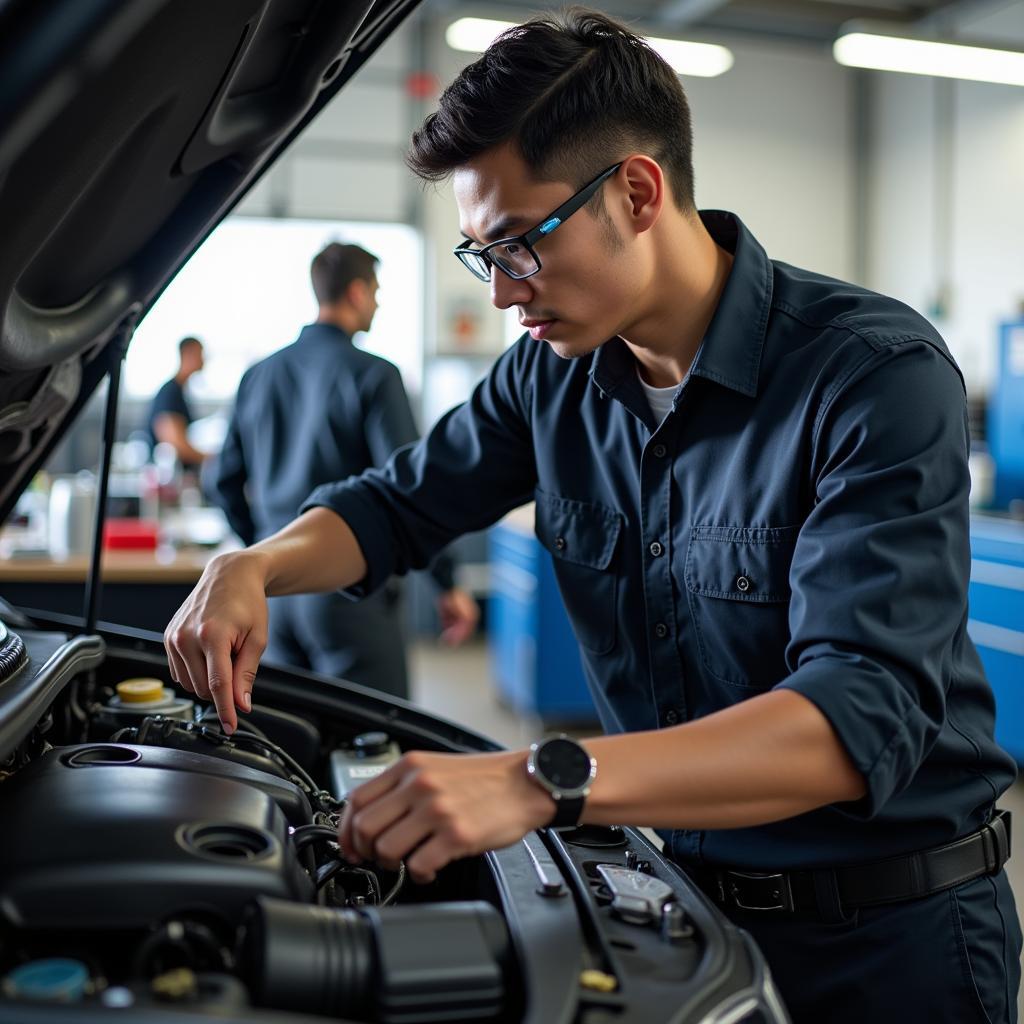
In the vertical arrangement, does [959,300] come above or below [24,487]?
above

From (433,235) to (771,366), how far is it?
570cm

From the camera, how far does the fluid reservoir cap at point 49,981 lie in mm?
629

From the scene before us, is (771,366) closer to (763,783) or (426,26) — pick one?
(763,783)

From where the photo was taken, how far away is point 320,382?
3086 mm

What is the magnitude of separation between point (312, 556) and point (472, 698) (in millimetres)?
3798

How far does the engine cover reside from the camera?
2.42ft

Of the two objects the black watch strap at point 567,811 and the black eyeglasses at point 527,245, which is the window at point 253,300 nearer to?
the black eyeglasses at point 527,245

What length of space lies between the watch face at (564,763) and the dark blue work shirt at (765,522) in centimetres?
19

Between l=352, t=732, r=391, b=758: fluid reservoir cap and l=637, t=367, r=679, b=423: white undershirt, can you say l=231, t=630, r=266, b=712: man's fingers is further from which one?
l=637, t=367, r=679, b=423: white undershirt

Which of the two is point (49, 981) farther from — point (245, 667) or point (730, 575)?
point (730, 575)

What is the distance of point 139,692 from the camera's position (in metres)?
1.27

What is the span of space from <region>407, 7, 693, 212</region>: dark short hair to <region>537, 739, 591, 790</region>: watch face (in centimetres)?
56

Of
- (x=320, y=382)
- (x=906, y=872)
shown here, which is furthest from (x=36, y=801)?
(x=320, y=382)

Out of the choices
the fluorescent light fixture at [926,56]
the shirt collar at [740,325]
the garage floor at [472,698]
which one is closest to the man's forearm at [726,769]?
the shirt collar at [740,325]
